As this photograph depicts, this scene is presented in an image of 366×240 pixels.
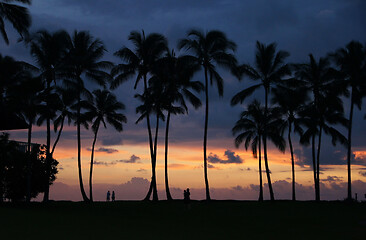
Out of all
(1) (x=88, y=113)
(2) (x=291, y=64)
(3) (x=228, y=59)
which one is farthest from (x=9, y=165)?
(2) (x=291, y=64)

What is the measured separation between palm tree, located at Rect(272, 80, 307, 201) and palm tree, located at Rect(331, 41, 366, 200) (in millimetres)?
5158

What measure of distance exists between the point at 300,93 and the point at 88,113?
24.6 metres

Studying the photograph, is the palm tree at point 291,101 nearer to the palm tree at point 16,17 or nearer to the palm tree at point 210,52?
the palm tree at point 210,52

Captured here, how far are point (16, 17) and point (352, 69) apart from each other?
3012 cm

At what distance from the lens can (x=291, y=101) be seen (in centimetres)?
4844

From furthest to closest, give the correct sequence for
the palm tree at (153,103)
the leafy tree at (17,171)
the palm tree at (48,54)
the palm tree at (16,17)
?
the palm tree at (153,103), the palm tree at (48,54), the leafy tree at (17,171), the palm tree at (16,17)

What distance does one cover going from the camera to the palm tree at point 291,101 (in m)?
45.8

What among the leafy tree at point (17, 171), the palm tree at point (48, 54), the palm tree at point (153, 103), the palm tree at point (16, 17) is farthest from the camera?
the palm tree at point (153, 103)

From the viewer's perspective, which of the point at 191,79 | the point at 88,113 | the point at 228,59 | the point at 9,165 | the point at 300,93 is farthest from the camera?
the point at 88,113

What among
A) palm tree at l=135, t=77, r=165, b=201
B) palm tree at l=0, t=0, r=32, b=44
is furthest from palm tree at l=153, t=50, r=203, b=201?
palm tree at l=0, t=0, r=32, b=44

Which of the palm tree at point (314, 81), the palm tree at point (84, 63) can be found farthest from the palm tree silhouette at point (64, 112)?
the palm tree at point (314, 81)

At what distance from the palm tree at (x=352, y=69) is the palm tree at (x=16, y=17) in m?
28.9

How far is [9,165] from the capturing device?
35.1 meters

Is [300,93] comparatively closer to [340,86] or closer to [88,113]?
[340,86]
